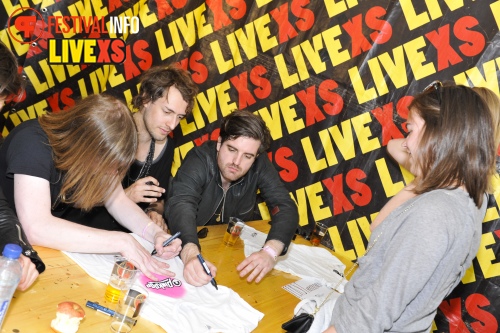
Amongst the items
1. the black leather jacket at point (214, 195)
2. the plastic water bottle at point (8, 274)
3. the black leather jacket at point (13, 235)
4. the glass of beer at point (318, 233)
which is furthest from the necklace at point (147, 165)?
the plastic water bottle at point (8, 274)

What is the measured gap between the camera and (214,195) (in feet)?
9.87

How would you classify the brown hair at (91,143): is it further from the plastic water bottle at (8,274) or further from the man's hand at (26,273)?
the plastic water bottle at (8,274)

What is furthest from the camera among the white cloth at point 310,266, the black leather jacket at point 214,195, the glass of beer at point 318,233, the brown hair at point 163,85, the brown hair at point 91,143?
the glass of beer at point 318,233

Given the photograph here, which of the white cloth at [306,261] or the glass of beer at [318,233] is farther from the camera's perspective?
the glass of beer at [318,233]

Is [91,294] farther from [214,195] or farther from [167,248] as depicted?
[214,195]

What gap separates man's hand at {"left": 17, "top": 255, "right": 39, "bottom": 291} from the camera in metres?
1.59

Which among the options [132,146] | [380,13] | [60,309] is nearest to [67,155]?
[132,146]

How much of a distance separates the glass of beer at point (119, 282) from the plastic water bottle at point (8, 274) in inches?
Result: 15.0

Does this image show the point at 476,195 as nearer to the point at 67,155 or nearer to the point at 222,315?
the point at 222,315

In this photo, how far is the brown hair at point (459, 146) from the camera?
1.52 metres

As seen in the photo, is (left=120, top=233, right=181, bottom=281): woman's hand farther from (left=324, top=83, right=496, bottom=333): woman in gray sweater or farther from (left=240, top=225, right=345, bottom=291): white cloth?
(left=324, top=83, right=496, bottom=333): woman in gray sweater

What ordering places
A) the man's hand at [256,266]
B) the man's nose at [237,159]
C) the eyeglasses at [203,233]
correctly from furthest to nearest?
the man's nose at [237,159]
the eyeglasses at [203,233]
the man's hand at [256,266]

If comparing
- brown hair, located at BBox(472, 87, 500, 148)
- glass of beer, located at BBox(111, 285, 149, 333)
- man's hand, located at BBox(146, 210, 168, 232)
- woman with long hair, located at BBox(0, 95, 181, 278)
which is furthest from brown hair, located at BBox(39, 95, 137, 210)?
brown hair, located at BBox(472, 87, 500, 148)

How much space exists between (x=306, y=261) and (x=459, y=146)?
4.97ft
